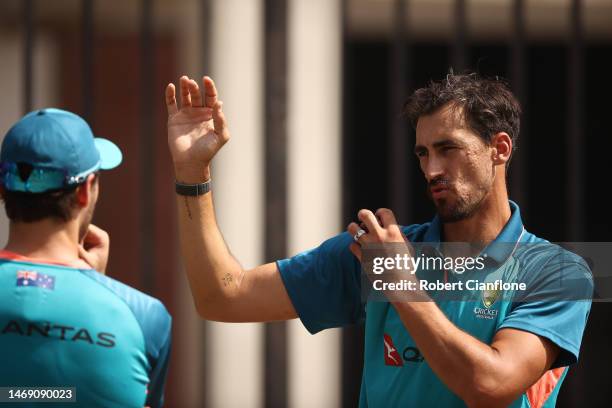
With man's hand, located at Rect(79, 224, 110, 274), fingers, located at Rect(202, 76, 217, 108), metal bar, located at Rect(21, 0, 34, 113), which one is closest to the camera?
man's hand, located at Rect(79, 224, 110, 274)

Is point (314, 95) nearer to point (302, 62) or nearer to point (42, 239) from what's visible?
point (302, 62)

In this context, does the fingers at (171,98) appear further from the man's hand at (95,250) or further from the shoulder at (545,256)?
the shoulder at (545,256)

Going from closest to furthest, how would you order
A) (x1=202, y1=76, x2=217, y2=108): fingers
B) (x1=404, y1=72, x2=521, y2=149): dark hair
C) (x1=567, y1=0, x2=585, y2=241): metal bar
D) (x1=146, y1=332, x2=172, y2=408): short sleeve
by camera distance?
(x1=146, y1=332, x2=172, y2=408): short sleeve
(x1=202, y1=76, x2=217, y2=108): fingers
(x1=404, y1=72, x2=521, y2=149): dark hair
(x1=567, y1=0, x2=585, y2=241): metal bar

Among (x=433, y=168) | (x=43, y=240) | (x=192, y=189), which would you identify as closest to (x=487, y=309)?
(x=433, y=168)

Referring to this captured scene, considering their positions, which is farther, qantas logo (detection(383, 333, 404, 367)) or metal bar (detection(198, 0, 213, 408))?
metal bar (detection(198, 0, 213, 408))

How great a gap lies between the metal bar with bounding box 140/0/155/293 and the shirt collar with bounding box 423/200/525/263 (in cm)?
222

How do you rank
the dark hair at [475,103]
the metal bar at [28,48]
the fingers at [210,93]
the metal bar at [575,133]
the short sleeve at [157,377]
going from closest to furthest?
1. the short sleeve at [157,377]
2. the fingers at [210,93]
3. the dark hair at [475,103]
4. the metal bar at [28,48]
5. the metal bar at [575,133]

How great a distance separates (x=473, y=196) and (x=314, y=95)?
7.36ft

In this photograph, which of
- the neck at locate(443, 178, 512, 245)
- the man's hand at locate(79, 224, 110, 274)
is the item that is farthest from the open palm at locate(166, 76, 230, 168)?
the neck at locate(443, 178, 512, 245)

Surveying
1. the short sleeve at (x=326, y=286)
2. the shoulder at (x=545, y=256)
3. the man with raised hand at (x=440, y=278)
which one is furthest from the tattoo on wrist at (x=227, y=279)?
the shoulder at (x=545, y=256)

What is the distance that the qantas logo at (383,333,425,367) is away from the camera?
2453mm

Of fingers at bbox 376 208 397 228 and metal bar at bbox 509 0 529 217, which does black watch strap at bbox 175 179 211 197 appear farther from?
metal bar at bbox 509 0 529 217

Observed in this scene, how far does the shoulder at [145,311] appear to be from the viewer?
2191 millimetres

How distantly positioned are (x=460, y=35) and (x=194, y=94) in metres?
2.38
